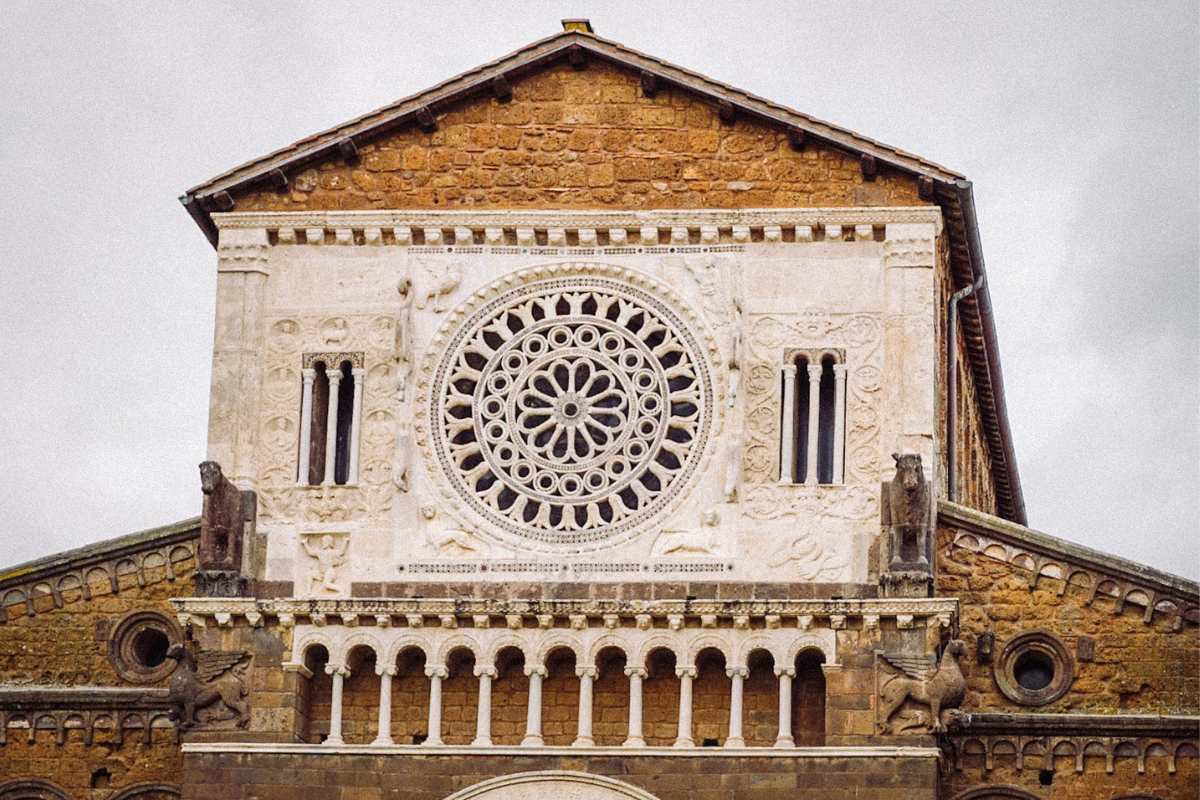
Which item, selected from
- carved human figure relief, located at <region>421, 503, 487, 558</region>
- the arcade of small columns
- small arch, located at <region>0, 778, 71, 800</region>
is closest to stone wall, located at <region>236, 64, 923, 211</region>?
carved human figure relief, located at <region>421, 503, 487, 558</region>

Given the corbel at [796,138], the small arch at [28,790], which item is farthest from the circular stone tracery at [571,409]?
the small arch at [28,790]

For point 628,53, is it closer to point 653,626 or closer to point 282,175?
point 282,175

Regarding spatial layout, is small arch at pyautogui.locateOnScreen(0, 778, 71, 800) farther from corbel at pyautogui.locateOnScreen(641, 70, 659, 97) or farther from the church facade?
corbel at pyautogui.locateOnScreen(641, 70, 659, 97)

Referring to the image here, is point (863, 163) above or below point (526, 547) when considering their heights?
above

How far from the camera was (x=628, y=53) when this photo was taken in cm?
4219

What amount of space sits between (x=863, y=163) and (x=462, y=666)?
24.4ft

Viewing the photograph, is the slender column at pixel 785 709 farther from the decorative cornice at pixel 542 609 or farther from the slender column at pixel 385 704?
the slender column at pixel 385 704

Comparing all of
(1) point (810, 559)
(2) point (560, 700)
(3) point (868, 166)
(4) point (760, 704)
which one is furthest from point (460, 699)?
(3) point (868, 166)

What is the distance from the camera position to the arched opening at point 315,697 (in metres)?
40.5

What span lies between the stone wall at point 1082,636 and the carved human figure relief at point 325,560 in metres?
6.84

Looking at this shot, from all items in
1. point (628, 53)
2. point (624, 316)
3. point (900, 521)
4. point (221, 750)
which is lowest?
point (221, 750)

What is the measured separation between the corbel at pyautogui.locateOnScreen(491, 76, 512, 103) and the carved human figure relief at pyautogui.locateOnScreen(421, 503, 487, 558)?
199 inches

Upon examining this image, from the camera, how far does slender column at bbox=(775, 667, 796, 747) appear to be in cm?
3956

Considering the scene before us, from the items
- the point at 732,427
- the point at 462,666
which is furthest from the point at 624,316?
the point at 462,666
